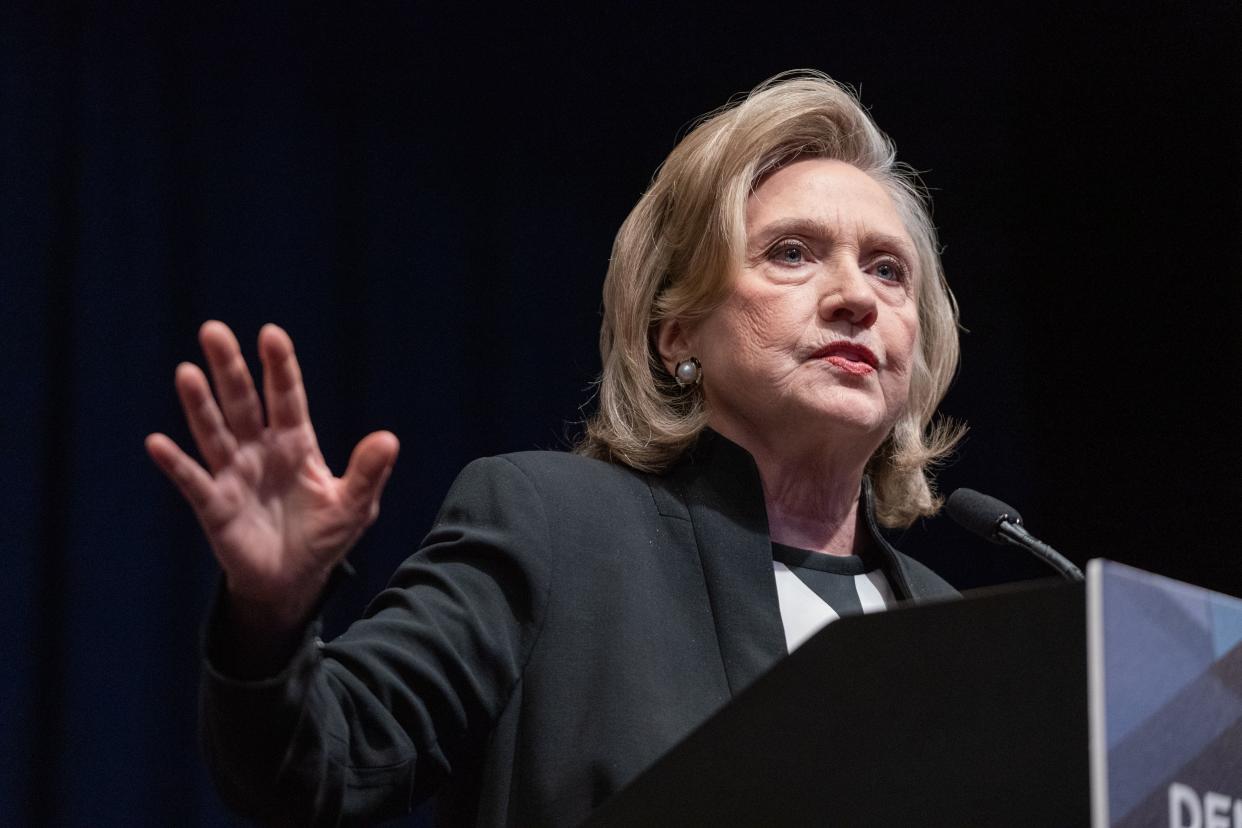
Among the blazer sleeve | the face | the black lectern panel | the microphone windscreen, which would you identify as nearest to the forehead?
the face

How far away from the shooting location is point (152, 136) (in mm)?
2594

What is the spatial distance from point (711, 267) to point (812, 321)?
0.51ft

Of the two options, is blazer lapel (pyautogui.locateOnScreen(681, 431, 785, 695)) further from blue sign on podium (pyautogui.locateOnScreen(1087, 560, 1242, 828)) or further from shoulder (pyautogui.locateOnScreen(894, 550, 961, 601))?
blue sign on podium (pyautogui.locateOnScreen(1087, 560, 1242, 828))

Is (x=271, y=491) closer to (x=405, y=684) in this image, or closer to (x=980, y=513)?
(x=405, y=684)

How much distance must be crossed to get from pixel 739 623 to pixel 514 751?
278 mm

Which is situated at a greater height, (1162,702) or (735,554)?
(1162,702)

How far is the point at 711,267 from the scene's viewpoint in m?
1.83

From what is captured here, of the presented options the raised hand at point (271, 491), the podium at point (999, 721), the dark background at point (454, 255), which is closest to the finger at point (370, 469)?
the raised hand at point (271, 491)

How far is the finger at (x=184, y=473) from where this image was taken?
3.05 ft

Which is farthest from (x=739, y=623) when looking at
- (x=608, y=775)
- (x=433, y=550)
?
(x=433, y=550)

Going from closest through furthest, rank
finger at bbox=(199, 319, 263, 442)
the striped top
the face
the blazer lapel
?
finger at bbox=(199, 319, 263, 442) < the blazer lapel < the striped top < the face

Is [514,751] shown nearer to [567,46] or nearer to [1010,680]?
[1010,680]

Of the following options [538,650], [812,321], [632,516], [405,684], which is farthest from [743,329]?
[405,684]

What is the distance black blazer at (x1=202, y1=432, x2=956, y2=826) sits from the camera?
1200mm
